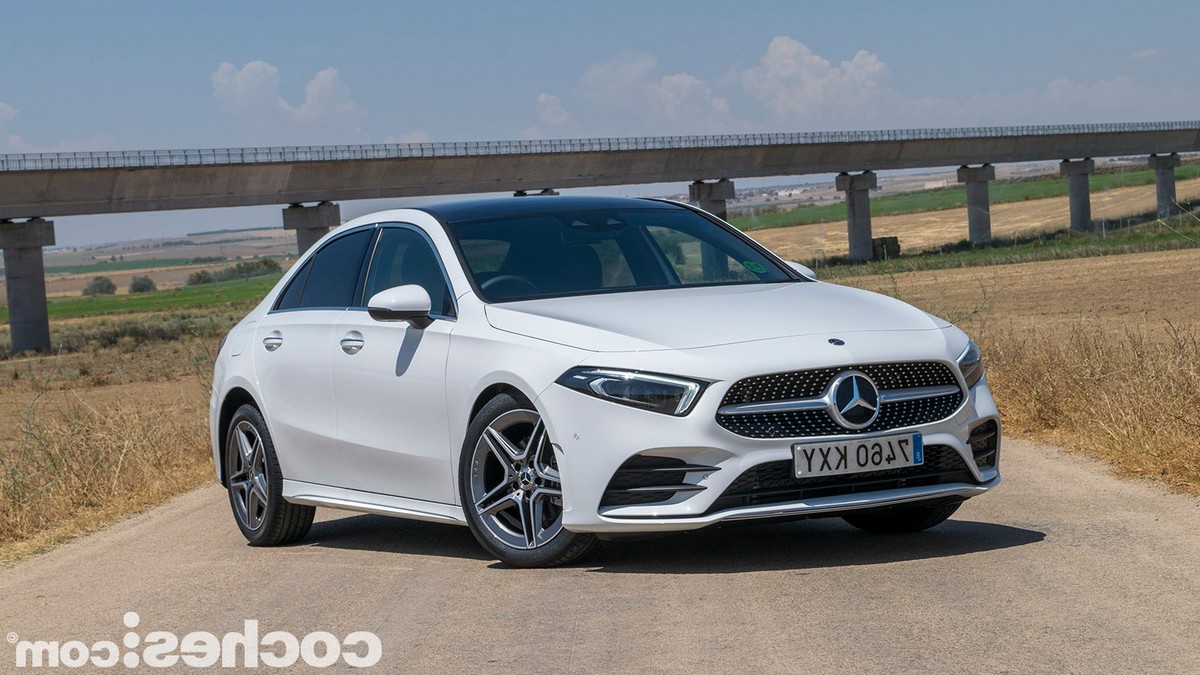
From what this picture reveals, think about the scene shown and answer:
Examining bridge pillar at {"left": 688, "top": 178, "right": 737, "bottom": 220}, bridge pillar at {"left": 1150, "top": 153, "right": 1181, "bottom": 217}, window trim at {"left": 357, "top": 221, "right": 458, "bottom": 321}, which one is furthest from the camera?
bridge pillar at {"left": 1150, "top": 153, "right": 1181, "bottom": 217}

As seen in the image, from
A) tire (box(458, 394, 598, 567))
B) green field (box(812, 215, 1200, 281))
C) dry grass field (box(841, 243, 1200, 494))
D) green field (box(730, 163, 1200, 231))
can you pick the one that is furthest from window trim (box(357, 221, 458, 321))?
green field (box(730, 163, 1200, 231))

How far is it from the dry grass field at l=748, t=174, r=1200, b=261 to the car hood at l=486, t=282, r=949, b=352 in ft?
221

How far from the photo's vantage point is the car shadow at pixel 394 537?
805 cm

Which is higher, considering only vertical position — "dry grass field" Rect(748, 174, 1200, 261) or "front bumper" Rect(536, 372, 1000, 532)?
"front bumper" Rect(536, 372, 1000, 532)

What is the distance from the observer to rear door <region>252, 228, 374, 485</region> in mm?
8305

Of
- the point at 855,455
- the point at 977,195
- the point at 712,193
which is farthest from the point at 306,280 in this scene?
the point at 977,195

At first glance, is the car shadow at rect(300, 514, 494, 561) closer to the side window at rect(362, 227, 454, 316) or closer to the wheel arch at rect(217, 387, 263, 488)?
the wheel arch at rect(217, 387, 263, 488)

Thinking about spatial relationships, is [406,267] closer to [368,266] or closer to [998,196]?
[368,266]

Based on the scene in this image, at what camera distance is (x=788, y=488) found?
655 cm

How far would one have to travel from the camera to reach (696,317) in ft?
22.7

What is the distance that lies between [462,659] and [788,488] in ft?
5.47

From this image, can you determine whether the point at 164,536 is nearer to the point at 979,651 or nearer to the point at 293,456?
the point at 293,456

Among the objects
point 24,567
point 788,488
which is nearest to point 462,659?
point 788,488

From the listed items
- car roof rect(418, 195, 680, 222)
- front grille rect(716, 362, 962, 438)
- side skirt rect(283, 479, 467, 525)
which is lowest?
side skirt rect(283, 479, 467, 525)
